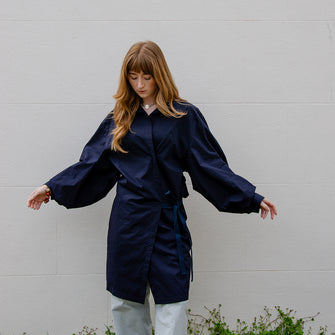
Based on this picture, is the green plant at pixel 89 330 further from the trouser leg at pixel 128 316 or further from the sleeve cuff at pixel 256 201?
the sleeve cuff at pixel 256 201

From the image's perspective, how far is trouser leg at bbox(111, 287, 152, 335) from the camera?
208 cm

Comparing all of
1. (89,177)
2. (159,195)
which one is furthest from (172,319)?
(89,177)

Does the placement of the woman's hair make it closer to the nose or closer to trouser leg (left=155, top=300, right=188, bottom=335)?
the nose

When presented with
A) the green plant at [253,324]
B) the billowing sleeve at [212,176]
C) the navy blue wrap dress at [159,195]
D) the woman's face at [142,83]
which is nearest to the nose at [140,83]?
the woman's face at [142,83]

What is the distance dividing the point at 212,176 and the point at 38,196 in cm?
92

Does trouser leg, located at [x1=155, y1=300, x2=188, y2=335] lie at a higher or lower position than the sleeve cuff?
lower

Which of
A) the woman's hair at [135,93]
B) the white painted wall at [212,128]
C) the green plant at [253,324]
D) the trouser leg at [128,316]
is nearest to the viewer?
the woman's hair at [135,93]

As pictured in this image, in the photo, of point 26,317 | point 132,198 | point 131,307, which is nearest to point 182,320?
point 131,307

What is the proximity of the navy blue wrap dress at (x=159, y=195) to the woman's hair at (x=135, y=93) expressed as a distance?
0.04 metres

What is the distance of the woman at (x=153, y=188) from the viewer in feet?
6.56

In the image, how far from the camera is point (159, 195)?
6.70 feet

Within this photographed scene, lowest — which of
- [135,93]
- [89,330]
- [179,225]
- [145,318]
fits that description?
[89,330]

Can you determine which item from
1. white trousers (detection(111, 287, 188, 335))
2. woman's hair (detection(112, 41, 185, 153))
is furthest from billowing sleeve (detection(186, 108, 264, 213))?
white trousers (detection(111, 287, 188, 335))

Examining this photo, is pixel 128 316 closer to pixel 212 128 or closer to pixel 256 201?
pixel 256 201
